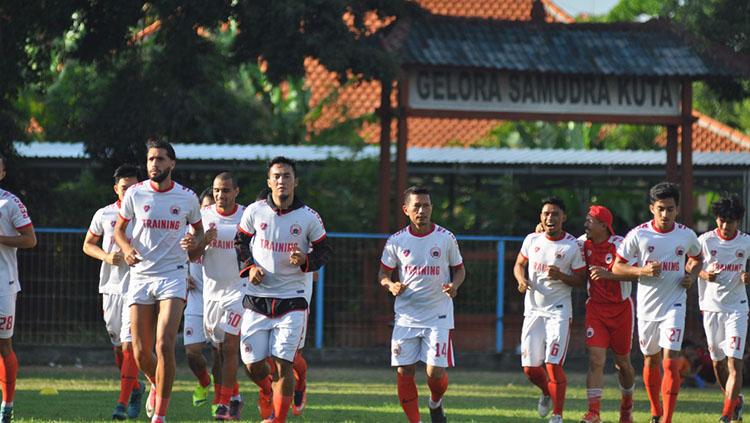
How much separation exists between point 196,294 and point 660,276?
4518mm

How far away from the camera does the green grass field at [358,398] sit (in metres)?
13.8

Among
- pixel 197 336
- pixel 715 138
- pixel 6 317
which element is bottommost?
pixel 197 336

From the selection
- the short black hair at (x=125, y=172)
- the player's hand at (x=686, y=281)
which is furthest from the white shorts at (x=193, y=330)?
the player's hand at (x=686, y=281)

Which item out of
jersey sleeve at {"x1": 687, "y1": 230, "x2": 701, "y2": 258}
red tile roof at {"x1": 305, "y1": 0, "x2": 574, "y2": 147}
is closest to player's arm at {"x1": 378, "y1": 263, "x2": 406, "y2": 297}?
jersey sleeve at {"x1": 687, "y1": 230, "x2": 701, "y2": 258}

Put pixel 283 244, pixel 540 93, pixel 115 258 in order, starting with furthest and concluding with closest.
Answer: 1. pixel 540 93
2. pixel 115 258
3. pixel 283 244

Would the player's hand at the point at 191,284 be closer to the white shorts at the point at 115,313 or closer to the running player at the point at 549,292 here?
the white shorts at the point at 115,313

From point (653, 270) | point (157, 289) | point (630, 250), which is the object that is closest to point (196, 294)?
point (157, 289)

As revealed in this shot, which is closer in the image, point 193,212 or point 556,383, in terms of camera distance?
point 193,212

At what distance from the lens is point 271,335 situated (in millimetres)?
11445

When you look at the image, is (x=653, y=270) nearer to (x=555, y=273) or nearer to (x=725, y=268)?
(x=555, y=273)

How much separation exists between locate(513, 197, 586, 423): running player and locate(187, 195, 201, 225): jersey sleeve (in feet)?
11.2

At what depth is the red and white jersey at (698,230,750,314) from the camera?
562 inches

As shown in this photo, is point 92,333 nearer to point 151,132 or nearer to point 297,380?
point 151,132

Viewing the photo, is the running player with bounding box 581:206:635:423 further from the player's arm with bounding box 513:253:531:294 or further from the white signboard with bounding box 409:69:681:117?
the white signboard with bounding box 409:69:681:117
